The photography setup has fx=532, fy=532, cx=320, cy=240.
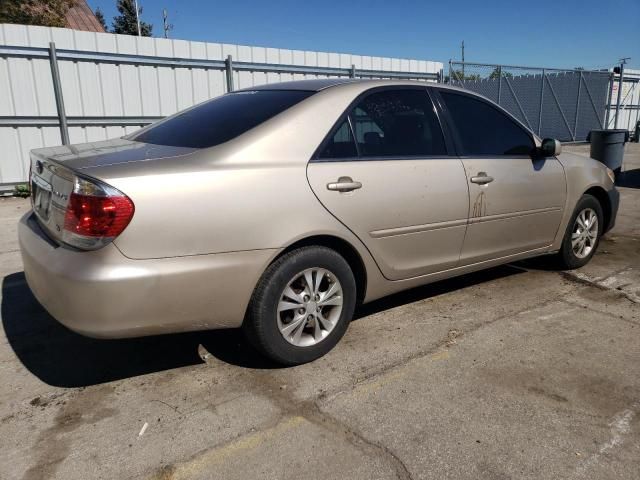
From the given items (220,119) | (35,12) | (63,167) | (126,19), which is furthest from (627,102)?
(126,19)

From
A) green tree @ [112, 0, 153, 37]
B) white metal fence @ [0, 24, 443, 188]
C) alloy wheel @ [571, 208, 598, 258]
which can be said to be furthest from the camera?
green tree @ [112, 0, 153, 37]

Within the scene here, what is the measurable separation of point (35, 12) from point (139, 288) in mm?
17310

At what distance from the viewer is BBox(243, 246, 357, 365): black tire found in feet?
9.29

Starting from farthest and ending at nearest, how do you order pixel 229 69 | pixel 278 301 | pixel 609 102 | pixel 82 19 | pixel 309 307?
pixel 82 19
pixel 609 102
pixel 229 69
pixel 309 307
pixel 278 301

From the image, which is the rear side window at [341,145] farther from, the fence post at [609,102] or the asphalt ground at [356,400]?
the fence post at [609,102]

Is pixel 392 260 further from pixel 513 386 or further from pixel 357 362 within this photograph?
pixel 513 386

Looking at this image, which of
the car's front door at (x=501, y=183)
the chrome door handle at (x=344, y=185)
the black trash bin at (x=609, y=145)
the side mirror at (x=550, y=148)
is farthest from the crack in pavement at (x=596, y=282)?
the black trash bin at (x=609, y=145)

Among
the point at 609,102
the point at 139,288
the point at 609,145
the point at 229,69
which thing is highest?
the point at 229,69

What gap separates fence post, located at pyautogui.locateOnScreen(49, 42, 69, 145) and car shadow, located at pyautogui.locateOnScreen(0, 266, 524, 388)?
207 inches

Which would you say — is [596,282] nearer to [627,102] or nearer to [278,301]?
[278,301]

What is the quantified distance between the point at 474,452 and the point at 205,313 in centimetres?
142

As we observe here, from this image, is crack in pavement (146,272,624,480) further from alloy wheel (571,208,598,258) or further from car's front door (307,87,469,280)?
alloy wheel (571,208,598,258)

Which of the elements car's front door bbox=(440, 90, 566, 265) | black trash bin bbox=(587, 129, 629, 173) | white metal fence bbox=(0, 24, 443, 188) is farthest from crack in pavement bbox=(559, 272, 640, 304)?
white metal fence bbox=(0, 24, 443, 188)

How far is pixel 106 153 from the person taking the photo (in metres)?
Answer: 2.89
